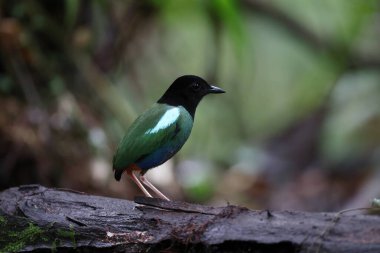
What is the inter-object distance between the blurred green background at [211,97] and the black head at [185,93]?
4.90 ft

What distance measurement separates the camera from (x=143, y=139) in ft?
14.2

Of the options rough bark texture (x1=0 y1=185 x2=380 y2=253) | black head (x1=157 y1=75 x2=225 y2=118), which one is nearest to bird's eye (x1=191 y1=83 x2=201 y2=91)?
black head (x1=157 y1=75 x2=225 y2=118)

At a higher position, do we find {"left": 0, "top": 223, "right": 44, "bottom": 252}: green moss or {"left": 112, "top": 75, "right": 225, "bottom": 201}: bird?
{"left": 112, "top": 75, "right": 225, "bottom": 201}: bird

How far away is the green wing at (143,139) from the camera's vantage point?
14.1ft

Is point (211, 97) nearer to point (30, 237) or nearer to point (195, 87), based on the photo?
point (195, 87)

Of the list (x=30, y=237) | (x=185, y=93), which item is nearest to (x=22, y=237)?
(x=30, y=237)

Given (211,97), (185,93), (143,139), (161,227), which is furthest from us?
(211,97)

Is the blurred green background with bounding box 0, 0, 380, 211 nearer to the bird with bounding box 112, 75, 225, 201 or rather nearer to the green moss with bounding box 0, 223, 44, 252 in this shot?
the bird with bounding box 112, 75, 225, 201

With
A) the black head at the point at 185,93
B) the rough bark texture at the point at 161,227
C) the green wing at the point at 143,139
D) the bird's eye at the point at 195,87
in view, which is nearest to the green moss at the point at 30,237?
the rough bark texture at the point at 161,227

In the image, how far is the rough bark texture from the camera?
309 cm

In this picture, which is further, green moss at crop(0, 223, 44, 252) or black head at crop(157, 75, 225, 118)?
black head at crop(157, 75, 225, 118)

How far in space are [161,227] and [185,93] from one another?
142cm

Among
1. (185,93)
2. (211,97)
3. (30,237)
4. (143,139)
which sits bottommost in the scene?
(30,237)

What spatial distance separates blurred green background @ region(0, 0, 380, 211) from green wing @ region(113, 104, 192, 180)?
2.01 meters
